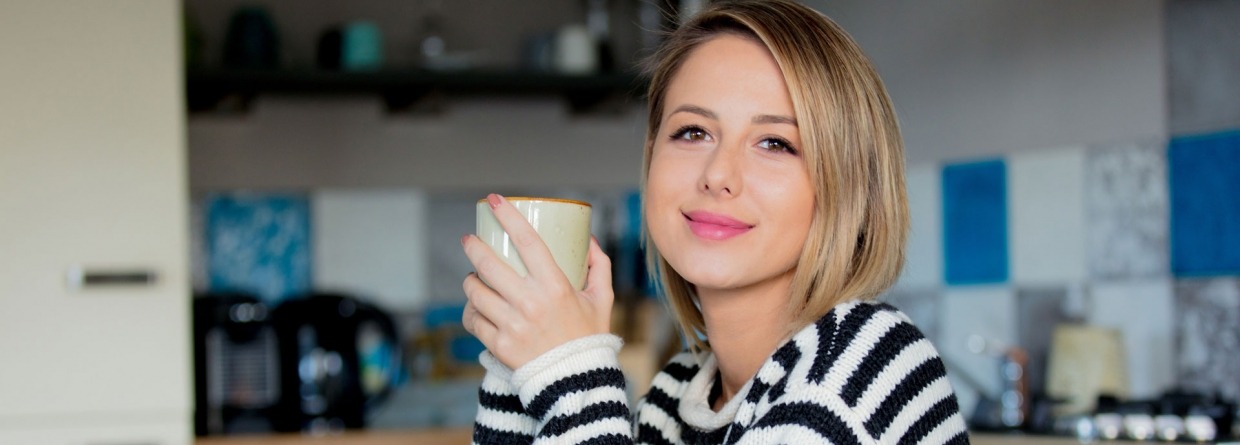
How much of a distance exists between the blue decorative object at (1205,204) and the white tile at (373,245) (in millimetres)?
1839

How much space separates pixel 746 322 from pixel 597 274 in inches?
5.9

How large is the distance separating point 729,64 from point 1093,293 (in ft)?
4.94

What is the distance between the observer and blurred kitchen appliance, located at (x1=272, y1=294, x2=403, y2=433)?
2.70 m

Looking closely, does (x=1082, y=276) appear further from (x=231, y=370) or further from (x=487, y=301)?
(x=231, y=370)

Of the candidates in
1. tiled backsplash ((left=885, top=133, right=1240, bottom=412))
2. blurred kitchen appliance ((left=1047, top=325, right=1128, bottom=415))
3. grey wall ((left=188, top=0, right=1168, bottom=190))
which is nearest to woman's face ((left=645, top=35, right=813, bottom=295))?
tiled backsplash ((left=885, top=133, right=1240, bottom=412))

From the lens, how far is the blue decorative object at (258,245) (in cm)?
293

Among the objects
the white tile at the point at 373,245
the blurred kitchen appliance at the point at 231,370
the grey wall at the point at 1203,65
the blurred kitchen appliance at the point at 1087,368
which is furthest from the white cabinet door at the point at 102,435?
the grey wall at the point at 1203,65

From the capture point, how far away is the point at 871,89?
0.88m

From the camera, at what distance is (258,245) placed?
2.94 meters

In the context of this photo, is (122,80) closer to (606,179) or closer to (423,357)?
(423,357)

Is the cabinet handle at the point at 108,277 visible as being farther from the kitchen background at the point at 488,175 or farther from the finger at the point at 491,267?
the finger at the point at 491,267

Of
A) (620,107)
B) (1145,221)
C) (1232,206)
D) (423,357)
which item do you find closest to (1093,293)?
(1145,221)

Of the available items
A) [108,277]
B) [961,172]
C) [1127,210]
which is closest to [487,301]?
[108,277]

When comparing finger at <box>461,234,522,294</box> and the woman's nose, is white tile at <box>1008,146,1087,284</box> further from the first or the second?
finger at <box>461,234,522,294</box>
